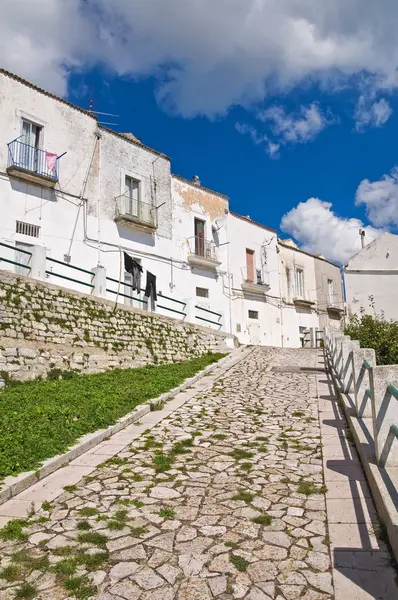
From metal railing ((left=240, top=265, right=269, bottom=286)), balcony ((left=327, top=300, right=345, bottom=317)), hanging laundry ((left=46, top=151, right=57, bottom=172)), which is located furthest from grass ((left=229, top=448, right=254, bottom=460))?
balcony ((left=327, top=300, right=345, bottom=317))

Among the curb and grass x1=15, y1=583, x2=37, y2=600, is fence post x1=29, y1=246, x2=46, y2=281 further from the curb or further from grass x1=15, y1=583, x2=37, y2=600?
grass x1=15, y1=583, x2=37, y2=600

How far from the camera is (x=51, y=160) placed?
17.5 m

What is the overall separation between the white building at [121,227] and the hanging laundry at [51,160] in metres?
0.04

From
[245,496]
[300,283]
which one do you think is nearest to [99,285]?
[245,496]

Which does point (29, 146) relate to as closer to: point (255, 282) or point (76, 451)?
point (76, 451)

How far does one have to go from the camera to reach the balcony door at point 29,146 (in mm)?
16594

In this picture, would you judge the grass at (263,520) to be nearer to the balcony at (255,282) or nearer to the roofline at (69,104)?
the roofline at (69,104)

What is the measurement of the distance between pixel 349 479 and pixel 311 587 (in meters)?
1.99

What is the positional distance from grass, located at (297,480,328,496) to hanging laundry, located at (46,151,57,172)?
15743 millimetres

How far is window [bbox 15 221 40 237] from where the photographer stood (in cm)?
Answer: 1631

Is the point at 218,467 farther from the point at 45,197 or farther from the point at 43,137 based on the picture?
the point at 43,137

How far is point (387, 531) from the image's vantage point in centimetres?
357

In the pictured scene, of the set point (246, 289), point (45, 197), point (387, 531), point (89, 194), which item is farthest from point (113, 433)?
point (246, 289)

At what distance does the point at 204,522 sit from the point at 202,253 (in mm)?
20839
